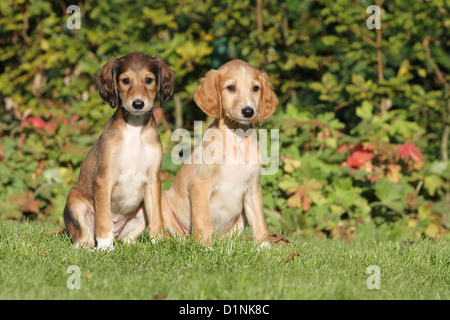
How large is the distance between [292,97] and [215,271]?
207 inches

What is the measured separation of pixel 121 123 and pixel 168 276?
1.67m

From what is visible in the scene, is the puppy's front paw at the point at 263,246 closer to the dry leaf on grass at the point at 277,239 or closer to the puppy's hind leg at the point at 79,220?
the dry leaf on grass at the point at 277,239

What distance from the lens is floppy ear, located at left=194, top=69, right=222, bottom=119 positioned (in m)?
5.35

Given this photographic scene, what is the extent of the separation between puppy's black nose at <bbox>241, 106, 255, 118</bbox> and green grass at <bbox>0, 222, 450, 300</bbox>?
1.07m

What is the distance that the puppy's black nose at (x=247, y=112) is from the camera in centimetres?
509

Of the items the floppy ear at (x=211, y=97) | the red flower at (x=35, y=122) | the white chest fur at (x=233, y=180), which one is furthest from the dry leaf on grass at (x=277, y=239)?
the red flower at (x=35, y=122)

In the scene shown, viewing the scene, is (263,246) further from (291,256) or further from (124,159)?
(124,159)

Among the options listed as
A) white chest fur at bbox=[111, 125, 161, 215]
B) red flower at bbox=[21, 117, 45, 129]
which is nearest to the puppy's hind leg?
white chest fur at bbox=[111, 125, 161, 215]

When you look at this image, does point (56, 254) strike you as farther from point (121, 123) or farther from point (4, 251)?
point (121, 123)

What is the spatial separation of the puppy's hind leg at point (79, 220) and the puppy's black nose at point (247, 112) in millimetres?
1665

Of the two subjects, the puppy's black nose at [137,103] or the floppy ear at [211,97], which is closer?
the puppy's black nose at [137,103]

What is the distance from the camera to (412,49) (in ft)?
27.5

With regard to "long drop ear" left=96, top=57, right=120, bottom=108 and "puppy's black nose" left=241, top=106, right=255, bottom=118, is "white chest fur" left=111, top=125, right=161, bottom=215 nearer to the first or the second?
"long drop ear" left=96, top=57, right=120, bottom=108
